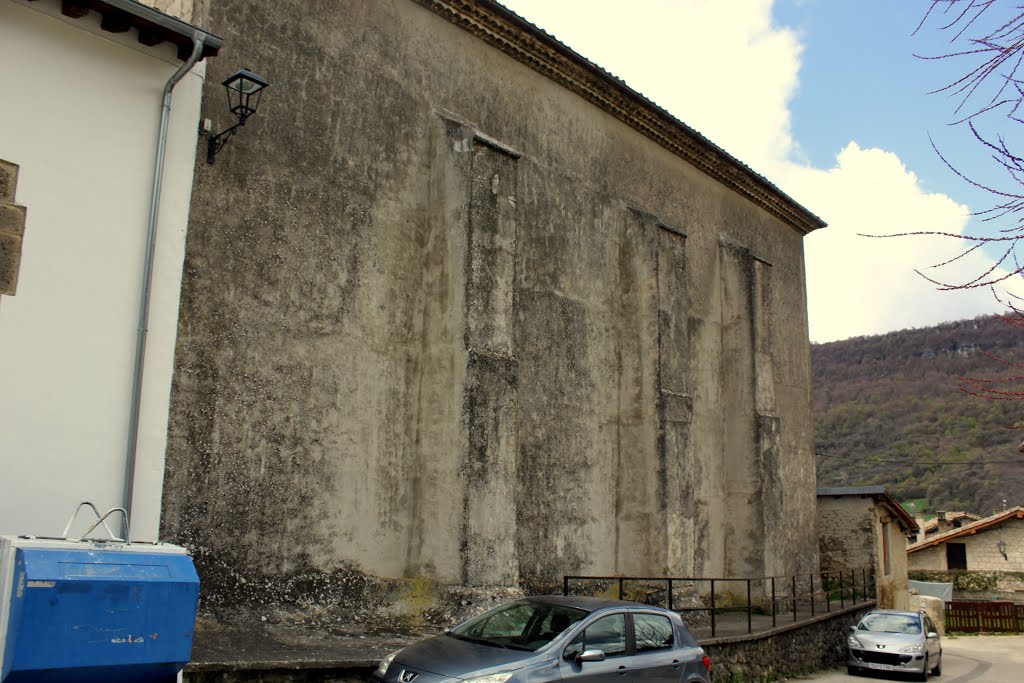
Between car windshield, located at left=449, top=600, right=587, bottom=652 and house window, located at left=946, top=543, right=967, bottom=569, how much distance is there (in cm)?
3634

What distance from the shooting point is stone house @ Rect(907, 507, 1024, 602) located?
122 feet

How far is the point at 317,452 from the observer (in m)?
11.1

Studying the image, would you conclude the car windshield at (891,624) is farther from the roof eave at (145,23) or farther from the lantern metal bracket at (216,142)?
A: the roof eave at (145,23)

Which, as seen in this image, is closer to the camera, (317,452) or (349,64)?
(317,452)

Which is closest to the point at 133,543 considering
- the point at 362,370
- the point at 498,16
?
the point at 362,370

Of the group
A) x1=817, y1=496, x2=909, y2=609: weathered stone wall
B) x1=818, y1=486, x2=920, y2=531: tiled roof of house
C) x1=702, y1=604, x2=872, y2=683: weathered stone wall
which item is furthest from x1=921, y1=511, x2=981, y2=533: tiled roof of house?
x1=702, y1=604, x2=872, y2=683: weathered stone wall

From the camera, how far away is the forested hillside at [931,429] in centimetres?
5397

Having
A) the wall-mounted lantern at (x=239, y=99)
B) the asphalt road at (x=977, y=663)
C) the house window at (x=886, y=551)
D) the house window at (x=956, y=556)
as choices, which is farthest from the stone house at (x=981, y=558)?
the wall-mounted lantern at (x=239, y=99)

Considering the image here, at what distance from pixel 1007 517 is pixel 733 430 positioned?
77.6 feet

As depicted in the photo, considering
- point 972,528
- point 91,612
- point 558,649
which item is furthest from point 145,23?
point 972,528

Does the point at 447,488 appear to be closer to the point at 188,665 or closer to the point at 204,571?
the point at 204,571

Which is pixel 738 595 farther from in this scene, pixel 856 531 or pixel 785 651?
pixel 856 531

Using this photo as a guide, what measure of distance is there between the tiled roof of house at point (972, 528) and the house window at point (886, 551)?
1347 cm

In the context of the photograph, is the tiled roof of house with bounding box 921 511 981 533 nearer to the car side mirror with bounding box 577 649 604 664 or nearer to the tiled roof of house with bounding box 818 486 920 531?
the tiled roof of house with bounding box 818 486 920 531
